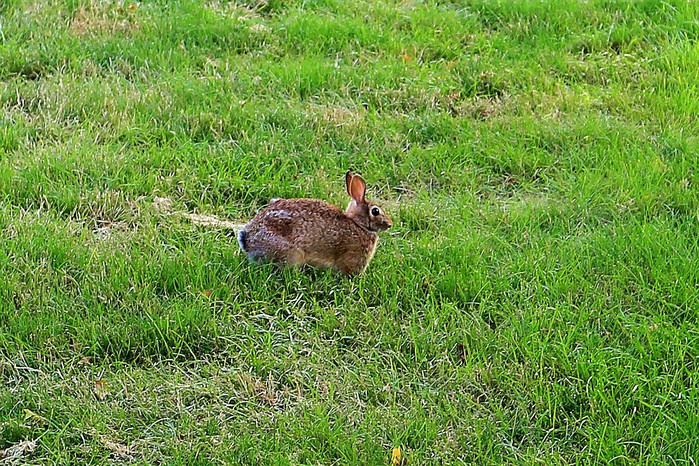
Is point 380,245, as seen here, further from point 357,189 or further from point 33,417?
point 33,417

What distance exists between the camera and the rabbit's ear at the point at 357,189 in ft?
Answer: 16.9

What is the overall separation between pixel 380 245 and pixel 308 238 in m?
0.57

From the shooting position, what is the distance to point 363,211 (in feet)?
17.0

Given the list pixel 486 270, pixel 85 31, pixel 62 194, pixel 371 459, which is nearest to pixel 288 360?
pixel 371 459

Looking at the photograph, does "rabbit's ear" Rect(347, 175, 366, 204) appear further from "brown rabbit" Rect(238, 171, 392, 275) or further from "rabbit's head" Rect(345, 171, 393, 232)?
"brown rabbit" Rect(238, 171, 392, 275)

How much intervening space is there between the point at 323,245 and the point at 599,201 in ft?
5.94

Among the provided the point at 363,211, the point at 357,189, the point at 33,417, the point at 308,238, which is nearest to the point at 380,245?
the point at 363,211

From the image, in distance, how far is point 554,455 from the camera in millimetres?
3756

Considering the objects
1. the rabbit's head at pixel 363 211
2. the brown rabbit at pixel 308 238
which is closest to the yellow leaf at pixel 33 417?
the brown rabbit at pixel 308 238

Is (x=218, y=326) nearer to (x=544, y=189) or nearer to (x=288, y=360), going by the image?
(x=288, y=360)

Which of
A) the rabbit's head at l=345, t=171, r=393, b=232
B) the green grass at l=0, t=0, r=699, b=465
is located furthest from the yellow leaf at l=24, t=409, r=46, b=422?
the rabbit's head at l=345, t=171, r=393, b=232

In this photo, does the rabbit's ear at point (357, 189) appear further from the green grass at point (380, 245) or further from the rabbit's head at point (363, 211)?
the green grass at point (380, 245)

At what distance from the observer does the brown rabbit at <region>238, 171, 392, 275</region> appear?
16.1 ft

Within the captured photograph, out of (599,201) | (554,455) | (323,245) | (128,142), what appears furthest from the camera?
(128,142)
